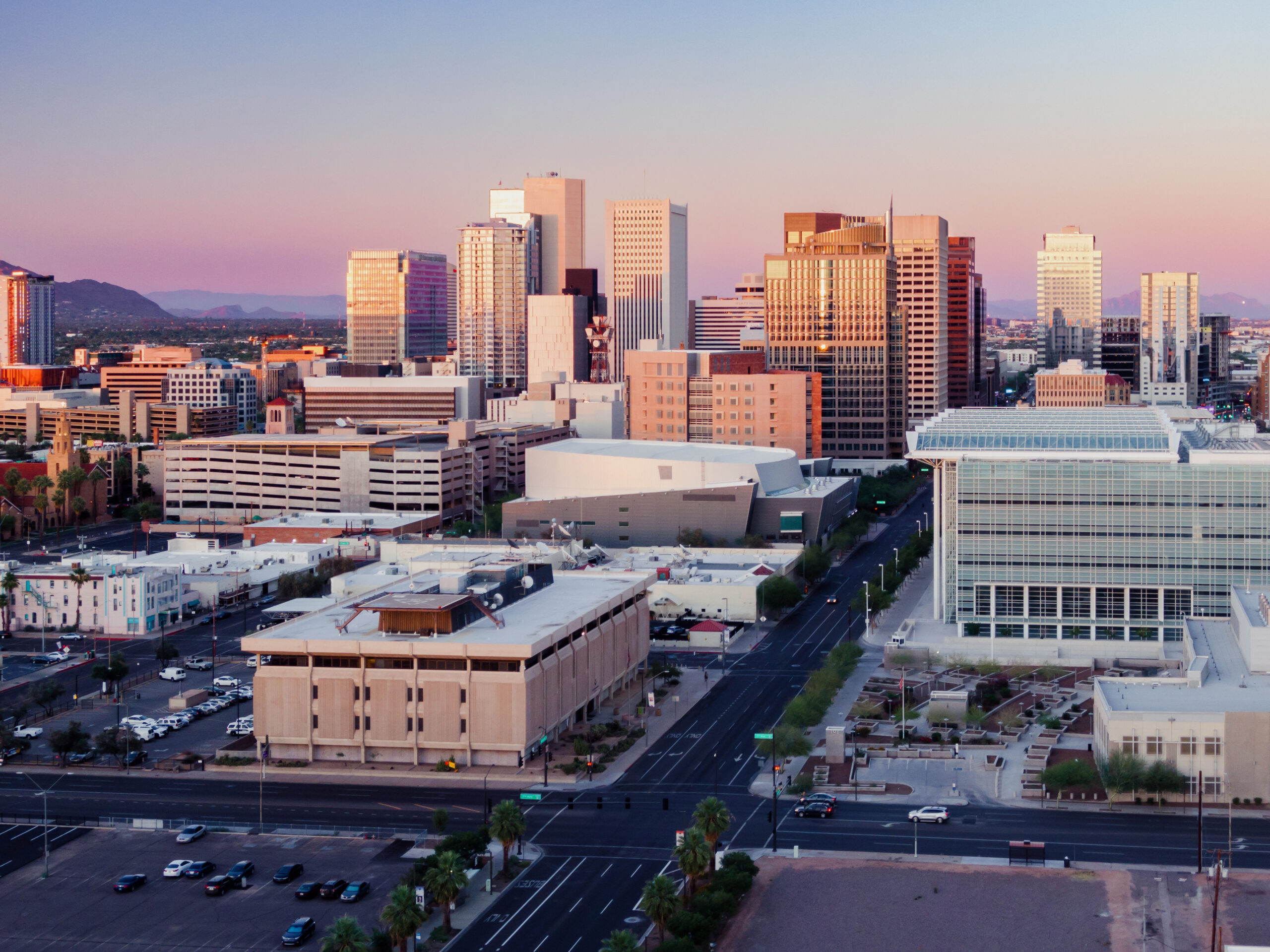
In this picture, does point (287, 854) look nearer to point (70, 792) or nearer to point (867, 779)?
point (70, 792)

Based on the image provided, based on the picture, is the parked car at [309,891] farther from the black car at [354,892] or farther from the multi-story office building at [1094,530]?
the multi-story office building at [1094,530]

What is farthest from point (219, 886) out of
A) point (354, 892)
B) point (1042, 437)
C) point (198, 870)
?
point (1042, 437)

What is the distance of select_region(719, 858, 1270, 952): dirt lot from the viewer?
5403cm

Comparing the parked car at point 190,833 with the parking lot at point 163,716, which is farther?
the parking lot at point 163,716

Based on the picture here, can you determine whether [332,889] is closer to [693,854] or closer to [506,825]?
[506,825]

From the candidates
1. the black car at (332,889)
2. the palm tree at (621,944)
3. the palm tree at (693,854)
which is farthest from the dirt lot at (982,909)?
the black car at (332,889)

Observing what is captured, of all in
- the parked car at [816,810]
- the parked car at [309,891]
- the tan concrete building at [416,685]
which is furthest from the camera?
the tan concrete building at [416,685]

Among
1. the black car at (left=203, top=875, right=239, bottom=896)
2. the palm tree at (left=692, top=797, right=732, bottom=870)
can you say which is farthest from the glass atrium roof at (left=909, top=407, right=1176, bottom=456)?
the black car at (left=203, top=875, right=239, bottom=896)

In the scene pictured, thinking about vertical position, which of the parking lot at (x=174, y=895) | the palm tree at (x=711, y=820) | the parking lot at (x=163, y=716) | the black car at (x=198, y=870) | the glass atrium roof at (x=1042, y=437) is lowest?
the parking lot at (x=174, y=895)

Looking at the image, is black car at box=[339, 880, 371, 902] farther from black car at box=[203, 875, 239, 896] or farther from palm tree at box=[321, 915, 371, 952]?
palm tree at box=[321, 915, 371, 952]

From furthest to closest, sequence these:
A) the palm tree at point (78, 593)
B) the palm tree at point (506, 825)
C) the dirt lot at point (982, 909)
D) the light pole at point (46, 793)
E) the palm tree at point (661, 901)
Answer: the palm tree at point (78, 593) < the light pole at point (46, 793) < the palm tree at point (506, 825) < the dirt lot at point (982, 909) < the palm tree at point (661, 901)

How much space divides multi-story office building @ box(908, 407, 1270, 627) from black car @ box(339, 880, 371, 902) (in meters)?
51.9

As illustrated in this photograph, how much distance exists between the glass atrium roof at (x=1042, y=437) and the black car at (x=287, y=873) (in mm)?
53304

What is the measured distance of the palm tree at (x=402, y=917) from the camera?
51.9 m
